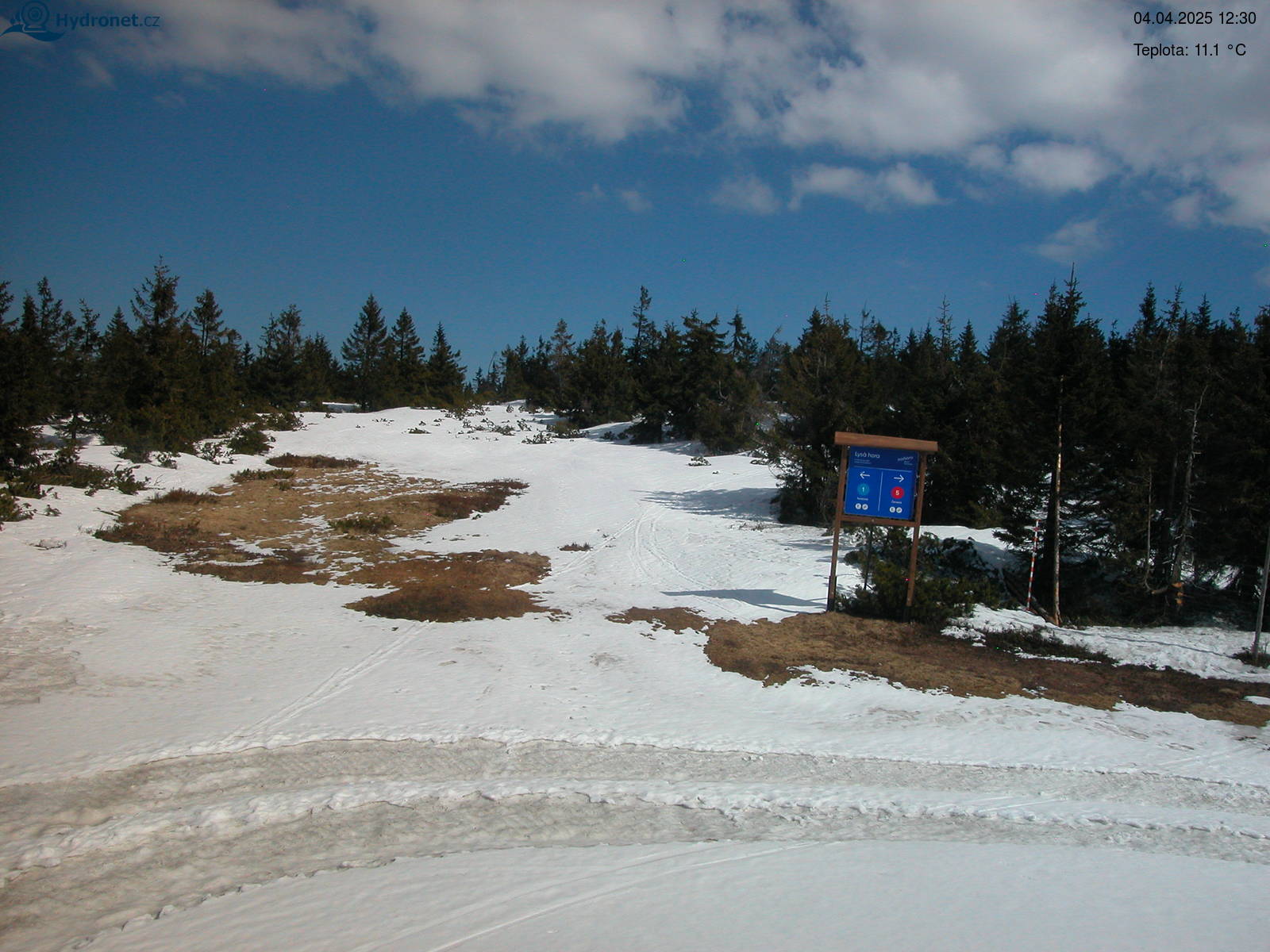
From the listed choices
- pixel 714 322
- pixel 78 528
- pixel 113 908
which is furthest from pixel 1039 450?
pixel 714 322

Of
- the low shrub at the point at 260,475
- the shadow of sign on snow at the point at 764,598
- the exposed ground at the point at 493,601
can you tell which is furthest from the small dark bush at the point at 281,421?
the shadow of sign on snow at the point at 764,598

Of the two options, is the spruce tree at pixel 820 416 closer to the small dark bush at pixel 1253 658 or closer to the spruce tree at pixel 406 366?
the small dark bush at pixel 1253 658

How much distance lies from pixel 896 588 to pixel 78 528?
18.6 m

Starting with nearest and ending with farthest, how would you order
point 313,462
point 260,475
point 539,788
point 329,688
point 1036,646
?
1. point 539,788
2. point 329,688
3. point 1036,646
4. point 260,475
5. point 313,462

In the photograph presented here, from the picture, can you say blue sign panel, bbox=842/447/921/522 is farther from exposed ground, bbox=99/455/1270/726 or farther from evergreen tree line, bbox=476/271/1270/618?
evergreen tree line, bbox=476/271/1270/618

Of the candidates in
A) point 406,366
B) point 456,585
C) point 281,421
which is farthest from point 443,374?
point 456,585

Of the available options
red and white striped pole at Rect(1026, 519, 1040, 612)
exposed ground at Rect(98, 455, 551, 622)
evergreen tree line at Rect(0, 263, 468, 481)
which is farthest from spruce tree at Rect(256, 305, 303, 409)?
red and white striped pole at Rect(1026, 519, 1040, 612)

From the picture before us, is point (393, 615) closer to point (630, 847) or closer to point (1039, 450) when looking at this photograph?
point (630, 847)

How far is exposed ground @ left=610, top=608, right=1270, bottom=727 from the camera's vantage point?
33.3ft

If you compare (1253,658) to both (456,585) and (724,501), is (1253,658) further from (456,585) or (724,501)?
(724,501)

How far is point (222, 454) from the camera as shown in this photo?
29391mm

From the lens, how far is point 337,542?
61.0 feet

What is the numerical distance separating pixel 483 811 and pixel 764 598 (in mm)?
9986

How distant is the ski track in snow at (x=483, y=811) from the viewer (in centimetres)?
523
